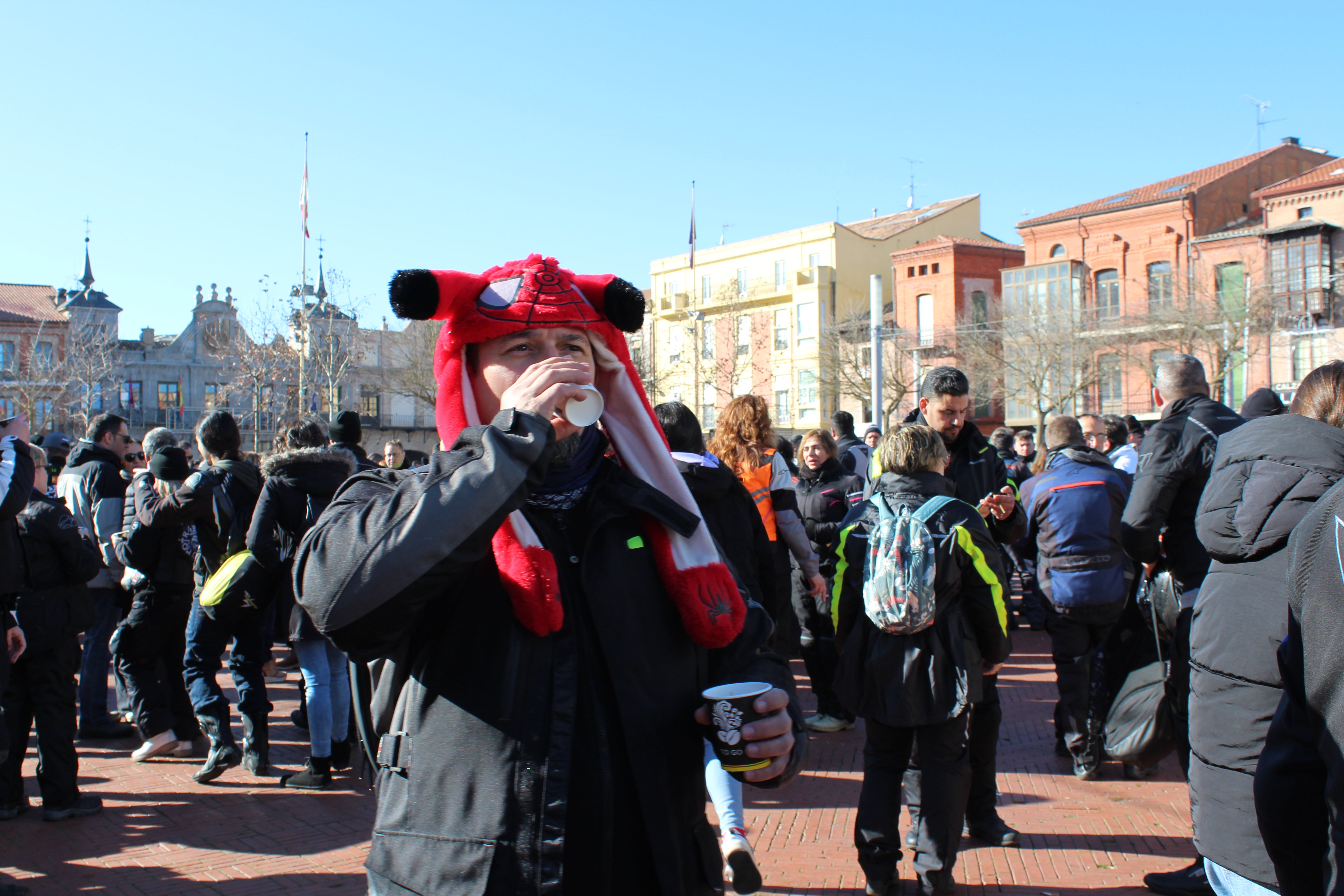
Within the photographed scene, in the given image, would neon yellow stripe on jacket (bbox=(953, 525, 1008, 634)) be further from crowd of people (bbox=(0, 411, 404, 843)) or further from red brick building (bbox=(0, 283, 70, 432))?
red brick building (bbox=(0, 283, 70, 432))

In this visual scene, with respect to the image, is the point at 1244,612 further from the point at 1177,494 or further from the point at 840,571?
the point at 840,571

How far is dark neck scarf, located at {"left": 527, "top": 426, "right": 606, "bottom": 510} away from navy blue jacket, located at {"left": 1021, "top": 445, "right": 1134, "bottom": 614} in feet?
14.0

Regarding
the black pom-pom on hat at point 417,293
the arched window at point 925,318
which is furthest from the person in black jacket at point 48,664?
the arched window at point 925,318

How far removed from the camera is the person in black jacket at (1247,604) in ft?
8.92

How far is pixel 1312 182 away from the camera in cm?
3669

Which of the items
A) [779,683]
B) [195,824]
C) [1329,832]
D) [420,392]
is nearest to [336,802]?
[195,824]

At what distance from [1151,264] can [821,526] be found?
38.5 m

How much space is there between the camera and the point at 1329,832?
5.86 feet

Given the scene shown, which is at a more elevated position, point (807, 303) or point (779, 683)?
point (807, 303)

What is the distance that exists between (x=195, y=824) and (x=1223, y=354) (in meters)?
34.6

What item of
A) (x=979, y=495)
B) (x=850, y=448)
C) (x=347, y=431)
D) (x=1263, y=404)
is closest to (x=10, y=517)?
(x=347, y=431)

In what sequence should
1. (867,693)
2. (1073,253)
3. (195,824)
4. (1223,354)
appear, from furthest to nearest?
(1073,253)
(1223,354)
(195,824)
(867,693)

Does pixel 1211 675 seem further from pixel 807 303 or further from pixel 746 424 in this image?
pixel 807 303

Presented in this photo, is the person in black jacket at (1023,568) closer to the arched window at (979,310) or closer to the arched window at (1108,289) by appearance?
the arched window at (1108,289)
